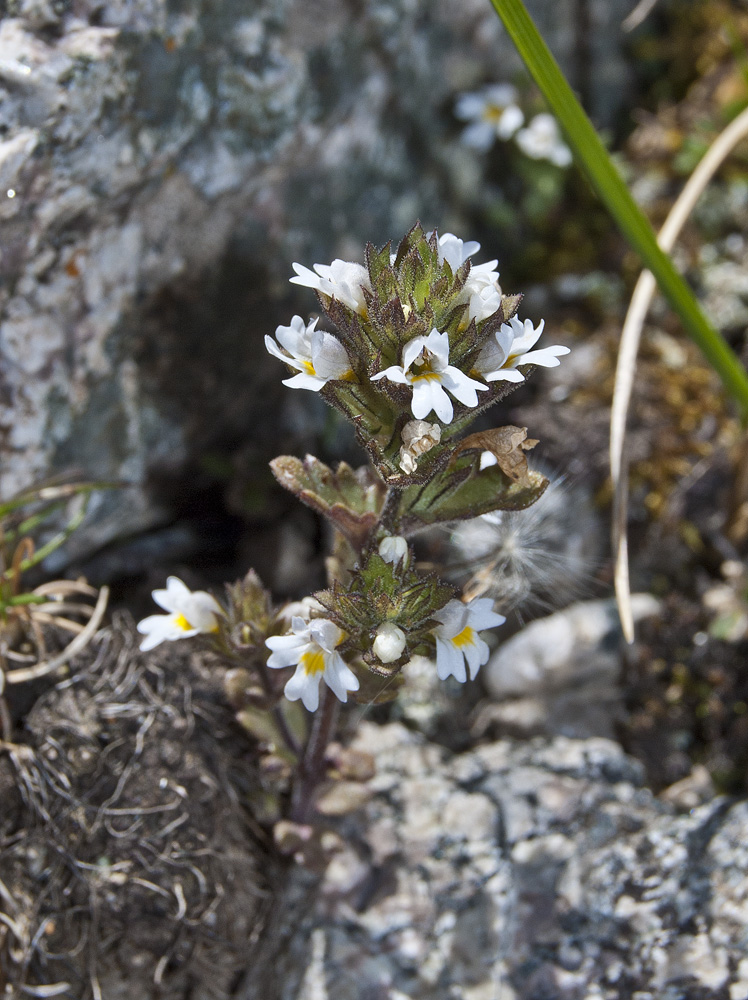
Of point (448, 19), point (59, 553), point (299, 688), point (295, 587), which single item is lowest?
point (299, 688)

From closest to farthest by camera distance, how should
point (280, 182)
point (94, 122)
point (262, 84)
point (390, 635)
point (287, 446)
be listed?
point (390, 635) → point (94, 122) → point (262, 84) → point (280, 182) → point (287, 446)

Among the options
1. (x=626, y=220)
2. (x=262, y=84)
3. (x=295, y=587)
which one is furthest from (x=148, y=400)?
(x=626, y=220)

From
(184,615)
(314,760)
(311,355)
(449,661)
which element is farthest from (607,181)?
(314,760)

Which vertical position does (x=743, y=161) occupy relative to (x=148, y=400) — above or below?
above

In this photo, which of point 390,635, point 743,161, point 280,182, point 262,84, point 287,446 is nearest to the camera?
point 390,635

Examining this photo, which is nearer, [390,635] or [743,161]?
[390,635]

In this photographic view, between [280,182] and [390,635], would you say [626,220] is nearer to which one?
[280,182]

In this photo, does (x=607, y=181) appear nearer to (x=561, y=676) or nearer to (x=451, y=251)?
(x=451, y=251)

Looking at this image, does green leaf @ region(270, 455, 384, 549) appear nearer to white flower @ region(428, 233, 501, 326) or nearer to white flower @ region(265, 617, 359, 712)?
white flower @ region(265, 617, 359, 712)
